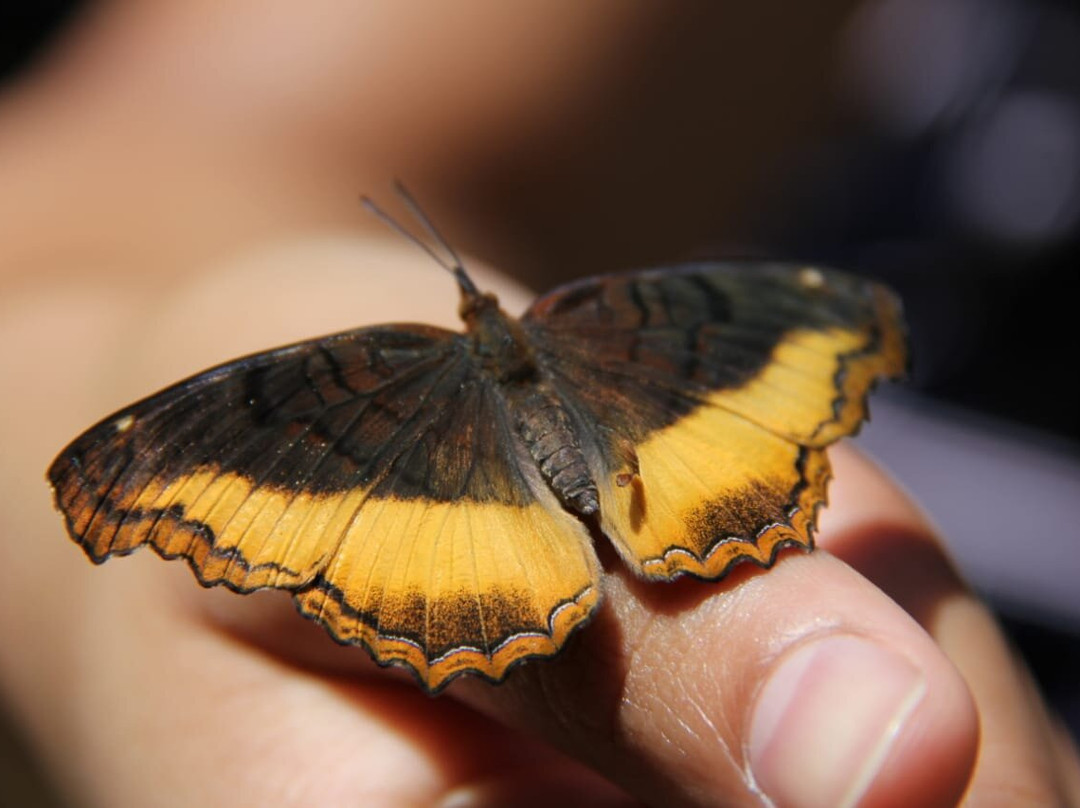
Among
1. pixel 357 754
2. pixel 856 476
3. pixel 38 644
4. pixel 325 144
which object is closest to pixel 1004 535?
pixel 856 476

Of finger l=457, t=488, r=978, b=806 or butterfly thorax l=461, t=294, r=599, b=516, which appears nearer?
finger l=457, t=488, r=978, b=806

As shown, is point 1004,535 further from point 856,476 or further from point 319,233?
point 319,233

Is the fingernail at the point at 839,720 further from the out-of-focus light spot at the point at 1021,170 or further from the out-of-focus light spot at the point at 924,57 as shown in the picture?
the out-of-focus light spot at the point at 924,57

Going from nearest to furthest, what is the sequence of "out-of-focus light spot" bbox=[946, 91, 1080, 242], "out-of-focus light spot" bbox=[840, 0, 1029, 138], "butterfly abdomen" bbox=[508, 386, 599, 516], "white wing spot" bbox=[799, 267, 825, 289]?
"butterfly abdomen" bbox=[508, 386, 599, 516]
"white wing spot" bbox=[799, 267, 825, 289]
"out-of-focus light spot" bbox=[946, 91, 1080, 242]
"out-of-focus light spot" bbox=[840, 0, 1029, 138]

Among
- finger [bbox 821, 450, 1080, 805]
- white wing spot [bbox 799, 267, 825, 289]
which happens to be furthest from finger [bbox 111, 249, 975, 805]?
white wing spot [bbox 799, 267, 825, 289]

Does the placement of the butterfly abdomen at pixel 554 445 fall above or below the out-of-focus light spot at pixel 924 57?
above

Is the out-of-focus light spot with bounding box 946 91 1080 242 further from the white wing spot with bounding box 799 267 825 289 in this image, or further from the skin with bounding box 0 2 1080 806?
the white wing spot with bounding box 799 267 825 289

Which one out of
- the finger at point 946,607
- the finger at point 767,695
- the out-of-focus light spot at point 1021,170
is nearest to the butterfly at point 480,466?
the finger at point 767,695

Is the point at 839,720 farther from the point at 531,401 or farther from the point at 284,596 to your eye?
the point at 284,596
